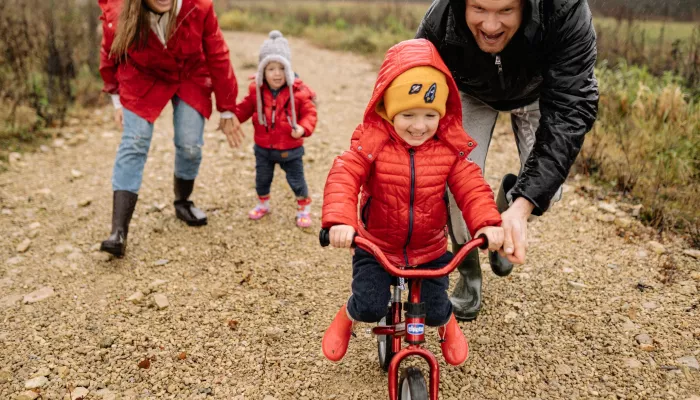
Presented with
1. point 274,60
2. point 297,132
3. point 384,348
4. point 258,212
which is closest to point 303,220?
point 258,212

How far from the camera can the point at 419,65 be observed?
2.41 meters

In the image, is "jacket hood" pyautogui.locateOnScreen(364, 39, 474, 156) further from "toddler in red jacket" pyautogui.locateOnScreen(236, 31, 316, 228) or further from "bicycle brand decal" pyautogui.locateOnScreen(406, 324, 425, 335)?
"toddler in red jacket" pyautogui.locateOnScreen(236, 31, 316, 228)

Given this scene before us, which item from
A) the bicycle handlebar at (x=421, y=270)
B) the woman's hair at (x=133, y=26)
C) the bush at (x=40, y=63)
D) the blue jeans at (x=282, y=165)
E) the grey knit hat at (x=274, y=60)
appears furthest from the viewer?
the bush at (x=40, y=63)

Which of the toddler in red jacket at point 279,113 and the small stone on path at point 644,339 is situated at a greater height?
the toddler in red jacket at point 279,113

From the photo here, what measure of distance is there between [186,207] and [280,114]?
3.69 feet

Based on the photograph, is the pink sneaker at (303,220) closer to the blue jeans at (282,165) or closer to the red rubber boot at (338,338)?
the blue jeans at (282,165)

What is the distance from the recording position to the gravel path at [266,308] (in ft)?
9.45

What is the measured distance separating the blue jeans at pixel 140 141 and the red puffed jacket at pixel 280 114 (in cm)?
46

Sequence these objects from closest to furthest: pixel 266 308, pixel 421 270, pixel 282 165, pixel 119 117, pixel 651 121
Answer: pixel 421 270 < pixel 266 308 < pixel 119 117 < pixel 282 165 < pixel 651 121

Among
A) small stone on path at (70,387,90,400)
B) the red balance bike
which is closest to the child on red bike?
the red balance bike

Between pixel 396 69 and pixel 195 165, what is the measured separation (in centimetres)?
249

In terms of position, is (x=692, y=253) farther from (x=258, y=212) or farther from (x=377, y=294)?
(x=258, y=212)

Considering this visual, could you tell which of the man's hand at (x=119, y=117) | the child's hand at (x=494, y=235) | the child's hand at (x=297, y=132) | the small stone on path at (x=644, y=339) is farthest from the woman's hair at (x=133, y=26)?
the small stone on path at (x=644, y=339)

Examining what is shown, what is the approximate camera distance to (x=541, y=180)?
2502mm
